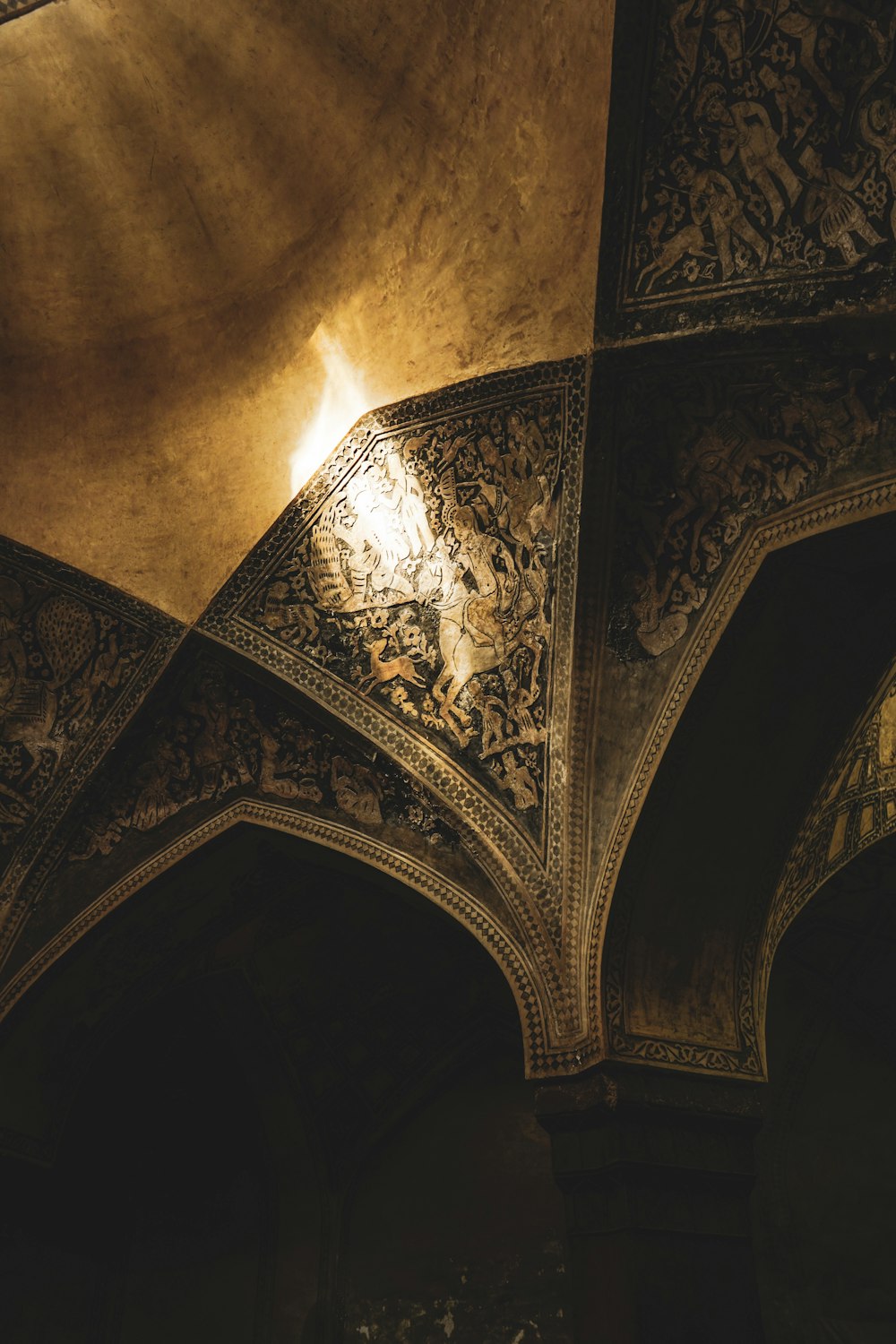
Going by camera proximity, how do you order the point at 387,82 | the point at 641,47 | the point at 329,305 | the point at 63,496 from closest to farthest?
the point at 641,47 < the point at 387,82 < the point at 329,305 < the point at 63,496

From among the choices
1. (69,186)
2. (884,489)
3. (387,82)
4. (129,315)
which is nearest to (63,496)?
(129,315)

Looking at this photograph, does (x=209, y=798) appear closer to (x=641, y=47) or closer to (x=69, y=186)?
(x=69, y=186)

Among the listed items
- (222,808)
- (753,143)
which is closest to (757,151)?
(753,143)

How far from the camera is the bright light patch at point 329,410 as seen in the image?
5.37 m


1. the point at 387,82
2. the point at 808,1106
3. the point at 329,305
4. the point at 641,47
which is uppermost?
the point at 387,82

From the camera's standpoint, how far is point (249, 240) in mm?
5602

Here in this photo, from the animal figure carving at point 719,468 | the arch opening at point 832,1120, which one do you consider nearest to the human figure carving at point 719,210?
the animal figure carving at point 719,468

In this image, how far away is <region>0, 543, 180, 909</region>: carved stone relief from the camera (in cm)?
573

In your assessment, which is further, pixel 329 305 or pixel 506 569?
pixel 329 305

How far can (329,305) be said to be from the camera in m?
5.46

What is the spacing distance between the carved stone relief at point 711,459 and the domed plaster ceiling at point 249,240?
0.46 m

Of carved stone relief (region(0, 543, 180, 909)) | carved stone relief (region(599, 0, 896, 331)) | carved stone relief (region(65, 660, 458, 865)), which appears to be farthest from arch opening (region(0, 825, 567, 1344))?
carved stone relief (region(599, 0, 896, 331))

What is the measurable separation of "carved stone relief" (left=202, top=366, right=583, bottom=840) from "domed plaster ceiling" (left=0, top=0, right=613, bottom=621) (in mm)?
151

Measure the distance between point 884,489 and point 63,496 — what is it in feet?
11.7
